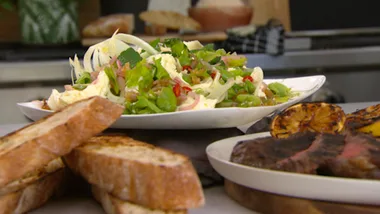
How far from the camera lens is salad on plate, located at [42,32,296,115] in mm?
1191

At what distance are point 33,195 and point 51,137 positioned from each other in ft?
0.33

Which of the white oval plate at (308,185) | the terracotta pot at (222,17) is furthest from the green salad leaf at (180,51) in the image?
the terracotta pot at (222,17)

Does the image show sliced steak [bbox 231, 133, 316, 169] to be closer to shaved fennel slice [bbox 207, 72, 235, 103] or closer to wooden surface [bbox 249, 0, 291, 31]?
shaved fennel slice [bbox 207, 72, 235, 103]

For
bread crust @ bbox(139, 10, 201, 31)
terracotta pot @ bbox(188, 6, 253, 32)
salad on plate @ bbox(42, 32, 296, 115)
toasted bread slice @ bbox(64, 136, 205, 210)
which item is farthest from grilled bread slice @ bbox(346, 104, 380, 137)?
terracotta pot @ bbox(188, 6, 253, 32)

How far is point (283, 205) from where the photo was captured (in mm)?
809

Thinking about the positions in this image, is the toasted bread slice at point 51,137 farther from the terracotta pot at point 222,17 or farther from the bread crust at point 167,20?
the terracotta pot at point 222,17

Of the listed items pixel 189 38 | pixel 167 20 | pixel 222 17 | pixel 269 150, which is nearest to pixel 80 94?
pixel 269 150

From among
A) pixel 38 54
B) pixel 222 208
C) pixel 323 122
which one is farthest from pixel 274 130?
pixel 38 54

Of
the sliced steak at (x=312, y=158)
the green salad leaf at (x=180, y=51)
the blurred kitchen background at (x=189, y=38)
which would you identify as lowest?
the blurred kitchen background at (x=189, y=38)

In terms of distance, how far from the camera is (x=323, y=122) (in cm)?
100

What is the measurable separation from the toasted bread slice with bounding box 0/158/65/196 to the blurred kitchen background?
1913 millimetres

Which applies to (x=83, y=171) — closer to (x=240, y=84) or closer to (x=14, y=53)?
(x=240, y=84)

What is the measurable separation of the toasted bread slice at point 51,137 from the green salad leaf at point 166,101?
234mm

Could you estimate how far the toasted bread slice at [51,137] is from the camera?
0.81 m
